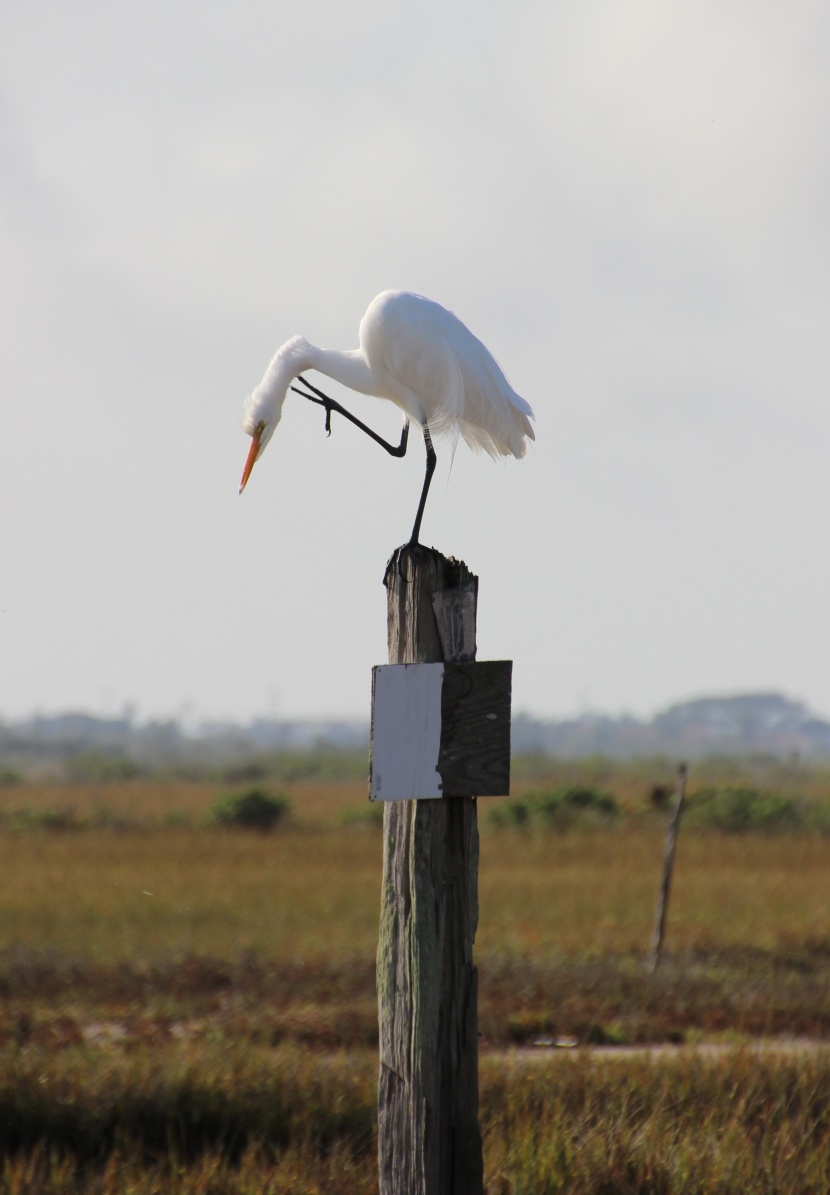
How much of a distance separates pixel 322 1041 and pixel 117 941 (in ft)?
14.6

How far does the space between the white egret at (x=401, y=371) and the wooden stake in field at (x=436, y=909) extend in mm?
1204

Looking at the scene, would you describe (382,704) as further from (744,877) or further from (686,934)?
(744,877)

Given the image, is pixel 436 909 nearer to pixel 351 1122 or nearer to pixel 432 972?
pixel 432 972

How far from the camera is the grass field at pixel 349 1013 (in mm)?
5012

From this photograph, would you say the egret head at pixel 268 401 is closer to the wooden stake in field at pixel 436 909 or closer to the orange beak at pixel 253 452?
the orange beak at pixel 253 452

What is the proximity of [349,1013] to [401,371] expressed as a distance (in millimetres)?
5180

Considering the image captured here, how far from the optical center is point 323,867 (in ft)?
57.8

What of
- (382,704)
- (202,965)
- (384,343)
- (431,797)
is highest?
(384,343)

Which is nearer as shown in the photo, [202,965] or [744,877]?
[202,965]

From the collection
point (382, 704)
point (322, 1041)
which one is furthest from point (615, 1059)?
point (382, 704)

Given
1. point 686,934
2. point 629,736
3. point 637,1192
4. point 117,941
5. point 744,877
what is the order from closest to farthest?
point 637,1192 → point 117,941 → point 686,934 → point 744,877 → point 629,736

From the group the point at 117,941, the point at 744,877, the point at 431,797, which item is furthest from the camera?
the point at 744,877

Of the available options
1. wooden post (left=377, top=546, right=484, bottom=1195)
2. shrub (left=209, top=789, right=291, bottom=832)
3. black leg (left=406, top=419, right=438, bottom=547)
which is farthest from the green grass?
shrub (left=209, top=789, right=291, bottom=832)

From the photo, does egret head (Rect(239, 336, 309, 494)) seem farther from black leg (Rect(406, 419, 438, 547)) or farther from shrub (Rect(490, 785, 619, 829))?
shrub (Rect(490, 785, 619, 829))
